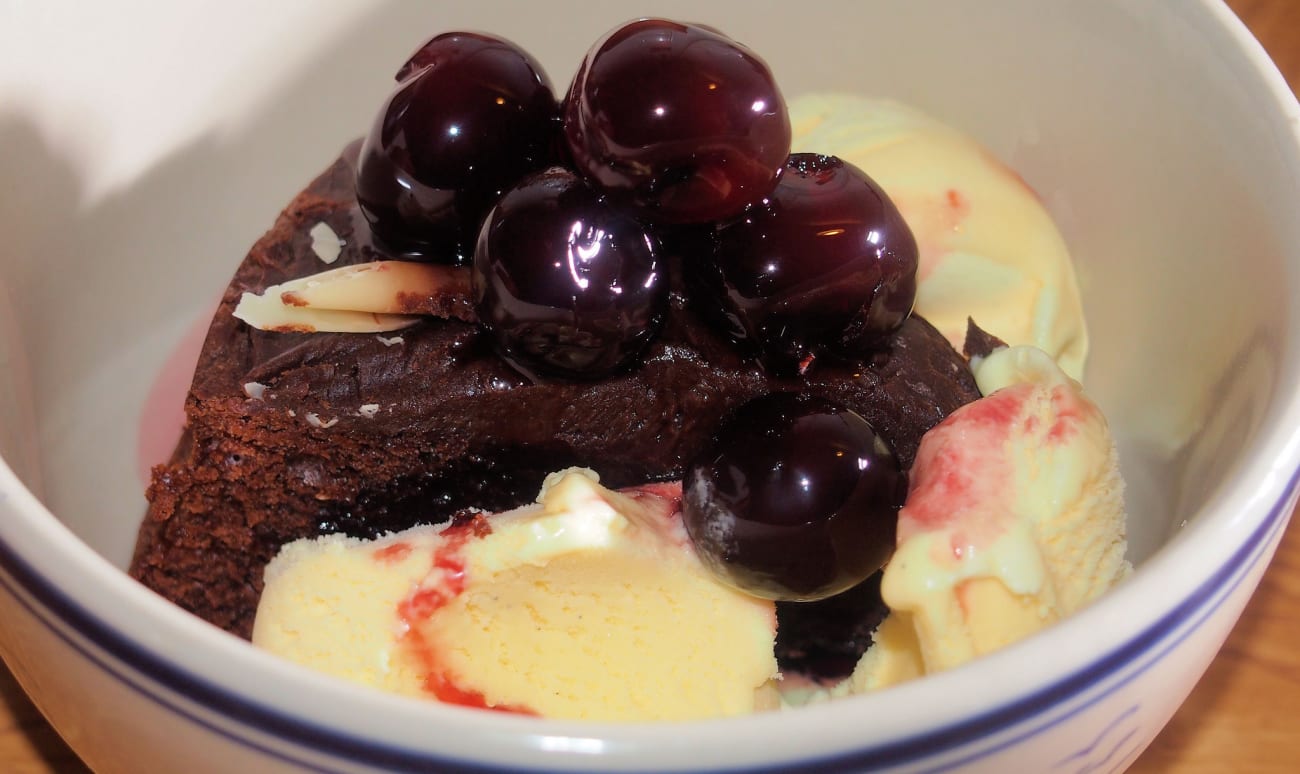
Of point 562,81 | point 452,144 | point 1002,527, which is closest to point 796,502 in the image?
point 1002,527

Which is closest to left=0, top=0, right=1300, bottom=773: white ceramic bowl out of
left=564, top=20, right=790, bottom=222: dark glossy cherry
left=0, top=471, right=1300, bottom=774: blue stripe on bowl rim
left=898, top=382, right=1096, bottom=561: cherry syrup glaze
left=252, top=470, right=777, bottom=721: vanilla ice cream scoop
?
left=0, top=471, right=1300, bottom=774: blue stripe on bowl rim

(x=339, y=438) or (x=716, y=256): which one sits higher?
(x=716, y=256)

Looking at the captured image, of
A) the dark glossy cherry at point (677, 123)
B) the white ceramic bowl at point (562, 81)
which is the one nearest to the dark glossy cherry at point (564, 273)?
the dark glossy cherry at point (677, 123)

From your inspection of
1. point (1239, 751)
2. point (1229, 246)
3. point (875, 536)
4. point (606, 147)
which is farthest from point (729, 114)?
point (1239, 751)

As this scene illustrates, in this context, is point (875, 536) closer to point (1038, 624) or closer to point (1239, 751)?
point (1038, 624)

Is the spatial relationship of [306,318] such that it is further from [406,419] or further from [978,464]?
[978,464]

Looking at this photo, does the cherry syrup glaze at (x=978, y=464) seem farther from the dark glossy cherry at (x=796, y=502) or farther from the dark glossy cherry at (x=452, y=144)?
the dark glossy cherry at (x=452, y=144)
